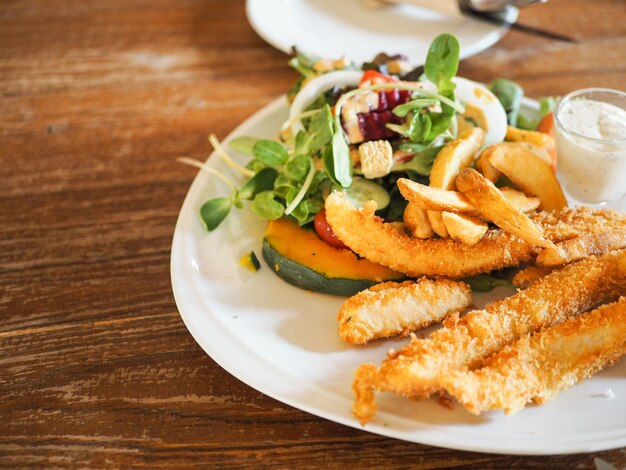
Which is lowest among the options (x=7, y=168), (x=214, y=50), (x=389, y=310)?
(x=7, y=168)

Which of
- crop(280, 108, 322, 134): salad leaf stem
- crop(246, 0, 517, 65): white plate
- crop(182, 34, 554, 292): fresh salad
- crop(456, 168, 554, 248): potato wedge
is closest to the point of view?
crop(456, 168, 554, 248): potato wedge

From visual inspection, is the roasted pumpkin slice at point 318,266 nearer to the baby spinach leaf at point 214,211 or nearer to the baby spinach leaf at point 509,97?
the baby spinach leaf at point 214,211

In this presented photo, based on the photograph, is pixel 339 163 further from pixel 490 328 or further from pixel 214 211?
pixel 490 328

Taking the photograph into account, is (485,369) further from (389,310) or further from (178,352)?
(178,352)

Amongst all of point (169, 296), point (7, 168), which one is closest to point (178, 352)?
point (169, 296)

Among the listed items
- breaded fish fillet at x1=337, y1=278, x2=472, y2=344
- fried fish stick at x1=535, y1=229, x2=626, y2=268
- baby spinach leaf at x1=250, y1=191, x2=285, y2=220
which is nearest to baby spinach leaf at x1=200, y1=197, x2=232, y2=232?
baby spinach leaf at x1=250, y1=191, x2=285, y2=220

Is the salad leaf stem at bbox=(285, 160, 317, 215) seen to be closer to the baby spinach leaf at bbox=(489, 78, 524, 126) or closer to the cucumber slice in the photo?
the cucumber slice
